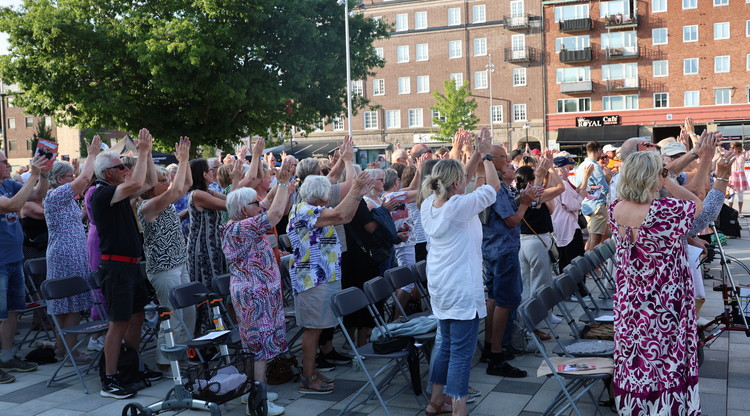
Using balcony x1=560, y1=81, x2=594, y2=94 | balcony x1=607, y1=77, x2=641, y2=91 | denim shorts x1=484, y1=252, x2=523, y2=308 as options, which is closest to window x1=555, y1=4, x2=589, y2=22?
balcony x1=560, y1=81, x2=594, y2=94

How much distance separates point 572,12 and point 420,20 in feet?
40.0

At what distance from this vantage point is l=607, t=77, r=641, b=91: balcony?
47.2 meters

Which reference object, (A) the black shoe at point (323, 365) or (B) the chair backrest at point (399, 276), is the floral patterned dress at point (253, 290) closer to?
(A) the black shoe at point (323, 365)

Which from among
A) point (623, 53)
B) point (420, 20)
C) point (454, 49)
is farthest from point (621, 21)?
point (420, 20)

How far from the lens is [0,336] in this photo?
6.49 metres

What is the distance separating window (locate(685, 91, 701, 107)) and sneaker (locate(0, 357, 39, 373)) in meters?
47.7

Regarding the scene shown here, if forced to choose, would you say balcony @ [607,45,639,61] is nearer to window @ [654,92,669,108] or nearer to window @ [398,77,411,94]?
window @ [654,92,669,108]

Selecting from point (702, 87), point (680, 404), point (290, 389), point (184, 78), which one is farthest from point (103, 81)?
point (702, 87)

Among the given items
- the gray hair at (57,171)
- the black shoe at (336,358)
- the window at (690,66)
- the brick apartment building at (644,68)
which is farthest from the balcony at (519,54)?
the black shoe at (336,358)

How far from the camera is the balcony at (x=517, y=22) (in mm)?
50125

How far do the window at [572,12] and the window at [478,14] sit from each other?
586cm

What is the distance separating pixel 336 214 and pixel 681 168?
124 inches

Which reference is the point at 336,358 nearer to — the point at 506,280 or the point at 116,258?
the point at 506,280

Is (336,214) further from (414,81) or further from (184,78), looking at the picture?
(414,81)
